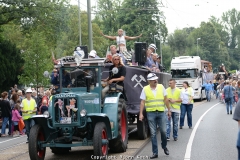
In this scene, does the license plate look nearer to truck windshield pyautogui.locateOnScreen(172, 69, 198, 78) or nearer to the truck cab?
the truck cab

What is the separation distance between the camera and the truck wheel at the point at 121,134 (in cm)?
1277

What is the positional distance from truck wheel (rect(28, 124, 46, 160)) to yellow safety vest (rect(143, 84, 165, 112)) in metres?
2.57

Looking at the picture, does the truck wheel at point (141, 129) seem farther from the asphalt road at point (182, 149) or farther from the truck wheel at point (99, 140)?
the truck wheel at point (99, 140)

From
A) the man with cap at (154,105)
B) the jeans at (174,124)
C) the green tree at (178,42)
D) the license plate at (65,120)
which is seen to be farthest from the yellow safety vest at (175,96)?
the green tree at (178,42)

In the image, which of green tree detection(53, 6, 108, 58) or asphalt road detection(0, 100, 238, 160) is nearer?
asphalt road detection(0, 100, 238, 160)

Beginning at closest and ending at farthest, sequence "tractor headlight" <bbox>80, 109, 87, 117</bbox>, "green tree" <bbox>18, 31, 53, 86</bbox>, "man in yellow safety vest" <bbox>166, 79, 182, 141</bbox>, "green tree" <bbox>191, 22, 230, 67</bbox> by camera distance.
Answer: "tractor headlight" <bbox>80, 109, 87, 117</bbox>, "man in yellow safety vest" <bbox>166, 79, 182, 141</bbox>, "green tree" <bbox>18, 31, 53, 86</bbox>, "green tree" <bbox>191, 22, 230, 67</bbox>

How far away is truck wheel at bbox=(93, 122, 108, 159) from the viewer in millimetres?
11172

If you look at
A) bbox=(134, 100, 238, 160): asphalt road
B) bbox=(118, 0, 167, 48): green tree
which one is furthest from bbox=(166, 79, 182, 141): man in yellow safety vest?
bbox=(118, 0, 167, 48): green tree

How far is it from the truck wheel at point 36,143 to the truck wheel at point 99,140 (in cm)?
132

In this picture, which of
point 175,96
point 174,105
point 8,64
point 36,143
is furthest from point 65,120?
point 8,64

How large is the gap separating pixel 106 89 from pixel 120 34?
17.6ft

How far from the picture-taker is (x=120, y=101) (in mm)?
13219

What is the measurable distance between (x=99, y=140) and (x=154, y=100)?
184 cm

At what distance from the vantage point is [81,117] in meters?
11.6
